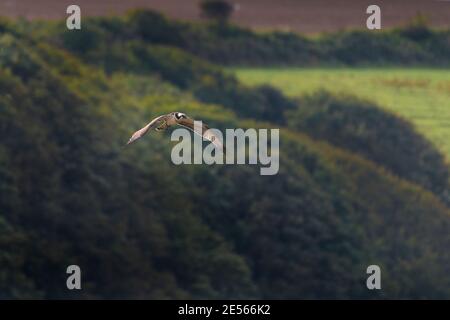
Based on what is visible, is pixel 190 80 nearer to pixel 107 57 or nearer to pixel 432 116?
pixel 107 57

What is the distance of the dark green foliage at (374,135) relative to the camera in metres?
59.3

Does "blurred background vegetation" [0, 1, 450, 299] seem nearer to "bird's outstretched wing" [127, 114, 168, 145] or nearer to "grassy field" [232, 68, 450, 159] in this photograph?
"grassy field" [232, 68, 450, 159]

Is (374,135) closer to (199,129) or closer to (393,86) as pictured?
(393,86)

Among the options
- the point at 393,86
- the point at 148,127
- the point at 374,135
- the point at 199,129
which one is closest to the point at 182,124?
the point at 199,129

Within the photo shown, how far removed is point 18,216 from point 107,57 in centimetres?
1799

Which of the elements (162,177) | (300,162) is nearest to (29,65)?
(162,177)

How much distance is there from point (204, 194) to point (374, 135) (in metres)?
11.3

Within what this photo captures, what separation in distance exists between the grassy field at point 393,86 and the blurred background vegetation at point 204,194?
0.11 m

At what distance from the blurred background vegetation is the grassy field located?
113 mm

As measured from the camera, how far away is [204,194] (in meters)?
51.8

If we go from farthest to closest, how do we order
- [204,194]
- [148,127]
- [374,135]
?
1. [374,135]
2. [204,194]
3. [148,127]

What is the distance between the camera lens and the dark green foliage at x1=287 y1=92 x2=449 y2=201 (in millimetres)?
59312

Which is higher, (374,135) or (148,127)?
(374,135)

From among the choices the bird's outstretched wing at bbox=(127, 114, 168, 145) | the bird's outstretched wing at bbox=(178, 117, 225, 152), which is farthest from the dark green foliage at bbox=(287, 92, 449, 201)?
the bird's outstretched wing at bbox=(178, 117, 225, 152)
